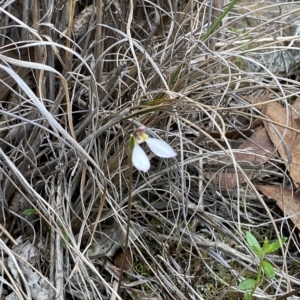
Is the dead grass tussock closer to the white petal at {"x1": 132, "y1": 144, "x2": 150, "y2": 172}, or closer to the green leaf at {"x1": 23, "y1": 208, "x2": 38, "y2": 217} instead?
the green leaf at {"x1": 23, "y1": 208, "x2": 38, "y2": 217}

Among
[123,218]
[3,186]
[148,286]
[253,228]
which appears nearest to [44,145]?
[3,186]

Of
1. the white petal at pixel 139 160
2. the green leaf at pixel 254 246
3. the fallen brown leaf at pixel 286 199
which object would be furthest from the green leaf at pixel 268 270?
the white petal at pixel 139 160

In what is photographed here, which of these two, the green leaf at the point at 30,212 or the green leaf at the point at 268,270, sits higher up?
the green leaf at the point at 30,212

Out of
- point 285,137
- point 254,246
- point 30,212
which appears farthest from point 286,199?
point 30,212

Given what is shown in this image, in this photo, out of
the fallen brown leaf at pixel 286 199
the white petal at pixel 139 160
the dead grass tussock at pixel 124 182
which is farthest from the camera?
the fallen brown leaf at pixel 286 199

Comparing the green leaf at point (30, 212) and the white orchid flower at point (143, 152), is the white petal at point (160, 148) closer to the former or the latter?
the white orchid flower at point (143, 152)

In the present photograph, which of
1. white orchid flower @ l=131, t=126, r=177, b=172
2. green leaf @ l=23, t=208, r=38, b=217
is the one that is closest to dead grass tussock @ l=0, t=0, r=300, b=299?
green leaf @ l=23, t=208, r=38, b=217
